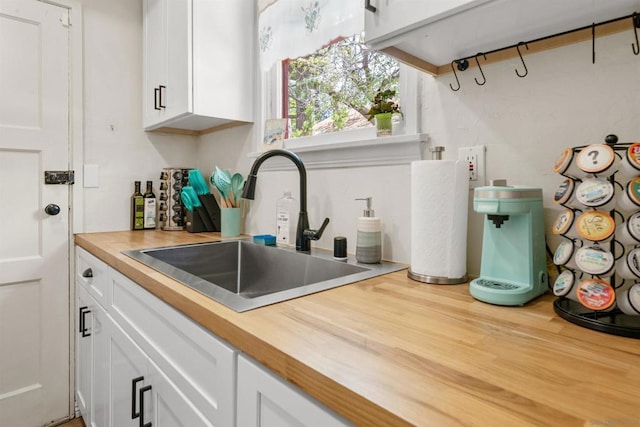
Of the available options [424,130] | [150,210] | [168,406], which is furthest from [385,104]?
[150,210]

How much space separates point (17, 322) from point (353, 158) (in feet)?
5.84

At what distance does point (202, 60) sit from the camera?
5.35 ft

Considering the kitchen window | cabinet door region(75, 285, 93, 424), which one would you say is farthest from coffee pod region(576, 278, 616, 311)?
cabinet door region(75, 285, 93, 424)

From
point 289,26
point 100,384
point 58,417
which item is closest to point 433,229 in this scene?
point 289,26

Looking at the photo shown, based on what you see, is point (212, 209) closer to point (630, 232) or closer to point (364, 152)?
point (364, 152)

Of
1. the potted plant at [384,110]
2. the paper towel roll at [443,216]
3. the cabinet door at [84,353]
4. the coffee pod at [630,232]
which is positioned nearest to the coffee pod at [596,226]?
the coffee pod at [630,232]

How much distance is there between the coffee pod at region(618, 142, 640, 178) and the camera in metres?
0.62

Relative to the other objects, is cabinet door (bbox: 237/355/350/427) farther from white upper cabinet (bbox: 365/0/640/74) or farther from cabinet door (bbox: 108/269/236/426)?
white upper cabinet (bbox: 365/0/640/74)

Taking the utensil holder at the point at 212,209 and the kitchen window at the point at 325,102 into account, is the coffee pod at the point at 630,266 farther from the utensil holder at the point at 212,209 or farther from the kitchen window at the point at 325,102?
the utensil holder at the point at 212,209

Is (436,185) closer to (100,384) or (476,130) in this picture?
(476,130)

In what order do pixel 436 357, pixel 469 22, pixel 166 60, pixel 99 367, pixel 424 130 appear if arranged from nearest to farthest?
pixel 436 357 → pixel 469 22 → pixel 424 130 → pixel 99 367 → pixel 166 60

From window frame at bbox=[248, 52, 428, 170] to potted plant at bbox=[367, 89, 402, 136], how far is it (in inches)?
1.3

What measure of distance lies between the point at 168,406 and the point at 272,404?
0.45m

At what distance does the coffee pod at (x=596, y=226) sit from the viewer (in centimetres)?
64
